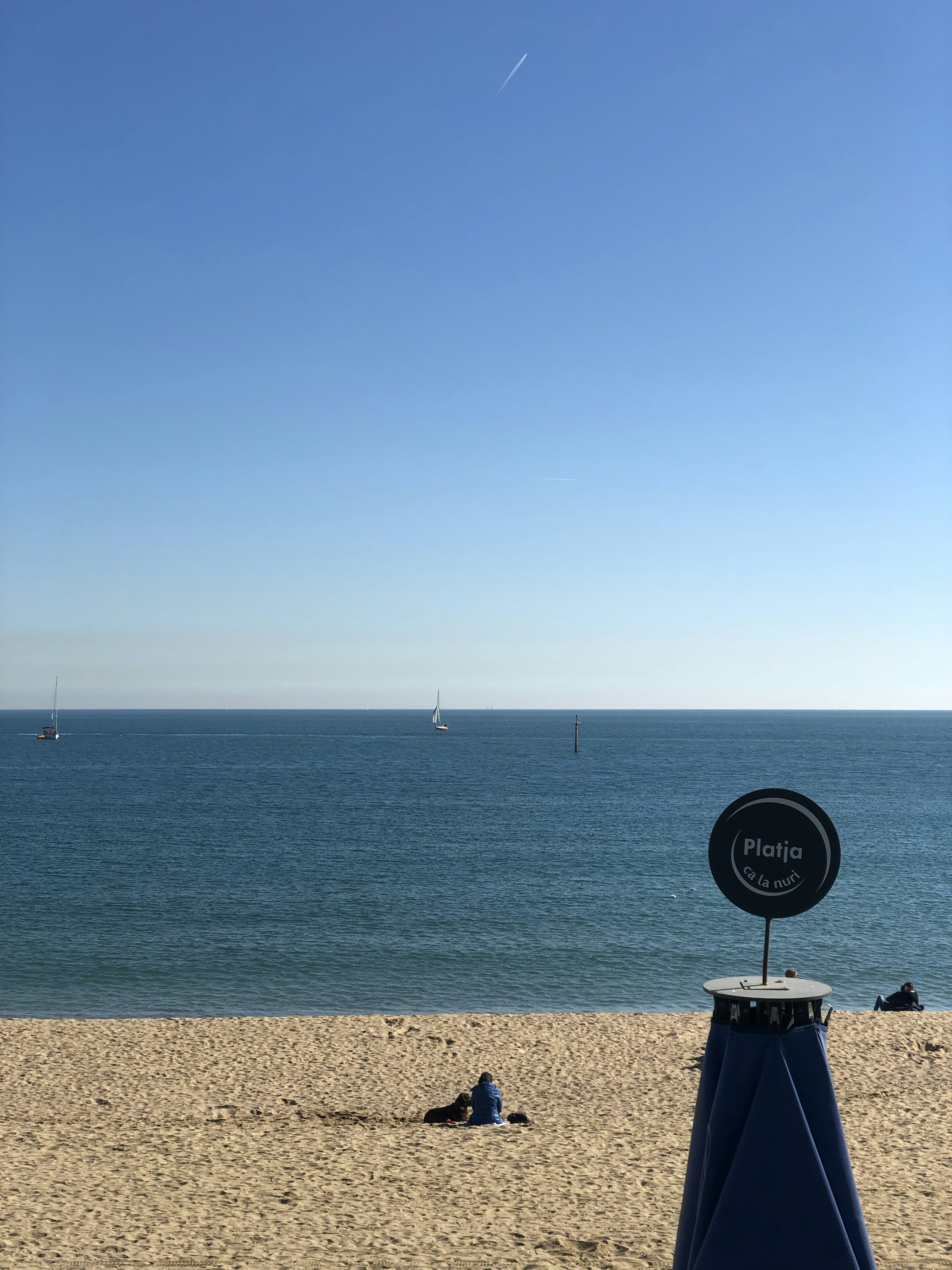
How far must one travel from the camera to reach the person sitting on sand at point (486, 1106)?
14.2 m

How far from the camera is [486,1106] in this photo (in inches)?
559

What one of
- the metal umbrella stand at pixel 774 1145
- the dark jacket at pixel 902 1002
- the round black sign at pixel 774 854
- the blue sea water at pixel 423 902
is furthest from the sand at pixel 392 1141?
the blue sea water at pixel 423 902

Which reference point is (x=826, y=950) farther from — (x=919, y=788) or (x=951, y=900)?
(x=919, y=788)

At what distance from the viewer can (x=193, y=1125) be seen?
1423 cm

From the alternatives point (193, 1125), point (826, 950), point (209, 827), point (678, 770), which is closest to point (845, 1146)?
point (193, 1125)

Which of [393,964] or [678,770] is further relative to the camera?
[678,770]

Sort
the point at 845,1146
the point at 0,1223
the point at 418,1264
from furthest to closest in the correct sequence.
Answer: the point at 0,1223
the point at 418,1264
the point at 845,1146

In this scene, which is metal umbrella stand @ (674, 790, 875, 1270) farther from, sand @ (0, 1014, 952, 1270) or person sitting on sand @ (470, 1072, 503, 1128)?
person sitting on sand @ (470, 1072, 503, 1128)

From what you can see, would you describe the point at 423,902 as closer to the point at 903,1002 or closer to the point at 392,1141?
the point at 903,1002

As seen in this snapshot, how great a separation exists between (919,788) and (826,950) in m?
73.8

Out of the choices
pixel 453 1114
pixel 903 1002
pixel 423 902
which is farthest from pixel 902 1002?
pixel 423 902

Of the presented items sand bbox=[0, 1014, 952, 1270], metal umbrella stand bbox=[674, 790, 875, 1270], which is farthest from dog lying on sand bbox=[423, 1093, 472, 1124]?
metal umbrella stand bbox=[674, 790, 875, 1270]

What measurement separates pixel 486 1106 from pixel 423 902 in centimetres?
2787

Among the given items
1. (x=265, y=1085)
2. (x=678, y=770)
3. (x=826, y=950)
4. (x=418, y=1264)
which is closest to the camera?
(x=418, y=1264)
